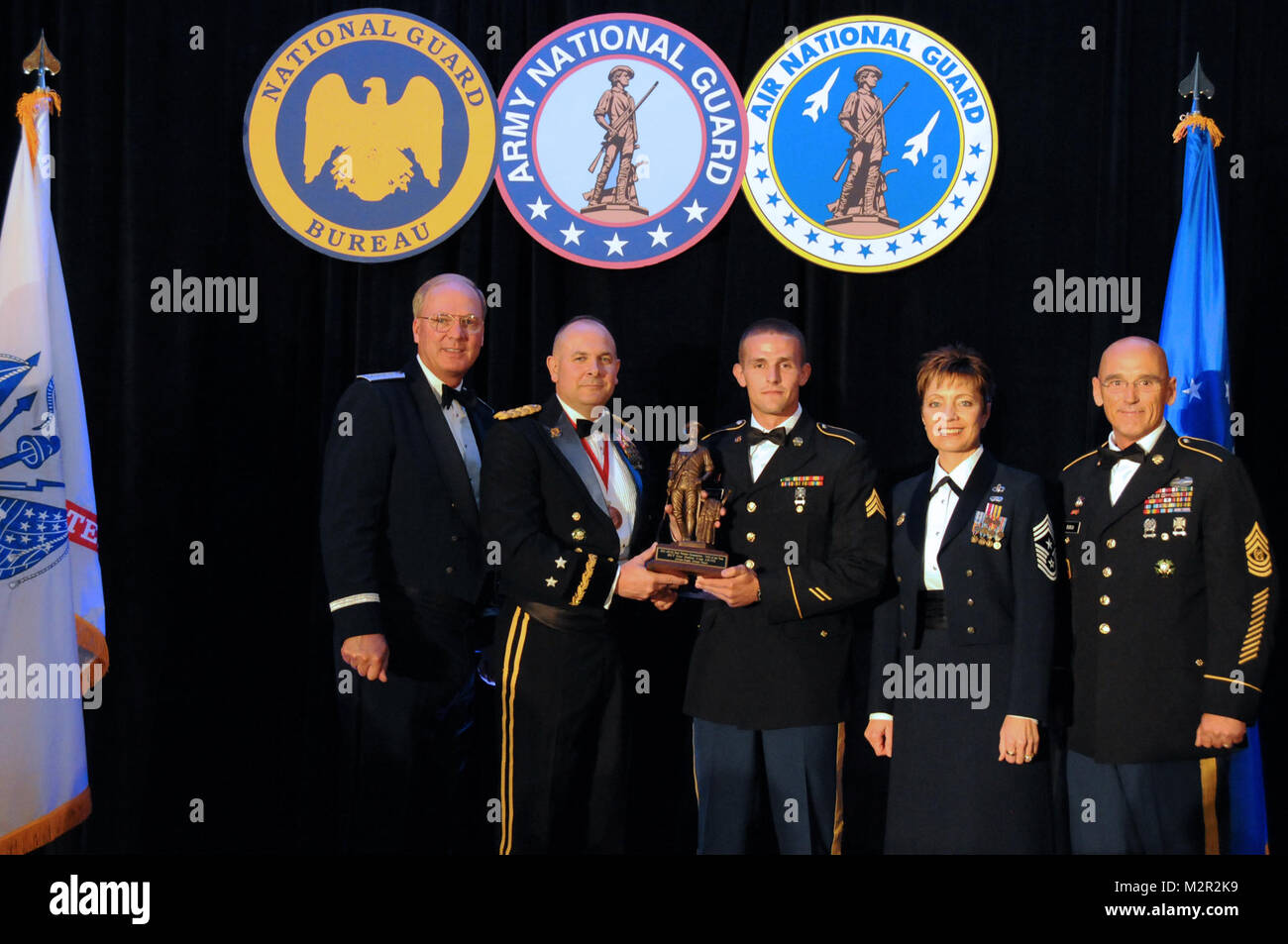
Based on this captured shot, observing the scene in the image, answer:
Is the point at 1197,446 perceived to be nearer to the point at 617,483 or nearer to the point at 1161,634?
the point at 1161,634

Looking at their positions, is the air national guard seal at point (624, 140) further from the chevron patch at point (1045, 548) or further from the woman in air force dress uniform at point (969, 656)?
the chevron patch at point (1045, 548)

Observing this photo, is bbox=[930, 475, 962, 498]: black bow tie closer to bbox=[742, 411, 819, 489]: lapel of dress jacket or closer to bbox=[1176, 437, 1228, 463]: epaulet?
bbox=[742, 411, 819, 489]: lapel of dress jacket

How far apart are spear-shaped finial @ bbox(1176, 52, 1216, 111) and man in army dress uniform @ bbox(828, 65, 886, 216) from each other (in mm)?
1033

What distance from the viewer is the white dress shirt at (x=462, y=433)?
386 cm

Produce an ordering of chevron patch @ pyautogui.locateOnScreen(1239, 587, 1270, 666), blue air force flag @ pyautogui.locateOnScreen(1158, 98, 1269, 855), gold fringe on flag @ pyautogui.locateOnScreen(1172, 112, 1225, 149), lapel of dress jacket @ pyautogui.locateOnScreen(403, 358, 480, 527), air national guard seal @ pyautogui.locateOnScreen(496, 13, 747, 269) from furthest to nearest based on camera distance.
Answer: air national guard seal @ pyautogui.locateOnScreen(496, 13, 747, 269) → gold fringe on flag @ pyautogui.locateOnScreen(1172, 112, 1225, 149) → blue air force flag @ pyautogui.locateOnScreen(1158, 98, 1269, 855) → lapel of dress jacket @ pyautogui.locateOnScreen(403, 358, 480, 527) → chevron patch @ pyautogui.locateOnScreen(1239, 587, 1270, 666)

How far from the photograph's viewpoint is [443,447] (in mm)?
3830

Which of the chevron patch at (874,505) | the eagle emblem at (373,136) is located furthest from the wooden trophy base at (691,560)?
the eagle emblem at (373,136)

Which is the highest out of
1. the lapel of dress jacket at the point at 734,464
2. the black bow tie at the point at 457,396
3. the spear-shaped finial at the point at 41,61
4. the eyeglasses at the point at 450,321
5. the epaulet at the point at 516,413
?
the spear-shaped finial at the point at 41,61

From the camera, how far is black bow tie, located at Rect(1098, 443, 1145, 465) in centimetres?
359

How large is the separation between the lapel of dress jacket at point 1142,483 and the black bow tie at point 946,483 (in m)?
0.41

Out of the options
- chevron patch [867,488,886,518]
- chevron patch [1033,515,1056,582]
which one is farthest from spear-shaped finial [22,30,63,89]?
chevron patch [1033,515,1056,582]

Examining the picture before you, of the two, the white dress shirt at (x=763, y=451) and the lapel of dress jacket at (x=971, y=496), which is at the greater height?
the white dress shirt at (x=763, y=451)

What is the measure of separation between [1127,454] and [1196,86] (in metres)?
1.49

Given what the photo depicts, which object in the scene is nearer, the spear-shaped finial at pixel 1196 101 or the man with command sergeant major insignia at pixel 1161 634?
the man with command sergeant major insignia at pixel 1161 634
